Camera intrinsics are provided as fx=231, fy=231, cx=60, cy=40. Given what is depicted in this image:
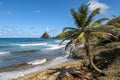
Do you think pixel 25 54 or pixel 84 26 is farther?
pixel 25 54

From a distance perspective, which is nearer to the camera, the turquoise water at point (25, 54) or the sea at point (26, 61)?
the sea at point (26, 61)

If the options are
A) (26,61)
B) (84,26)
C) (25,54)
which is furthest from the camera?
(25,54)

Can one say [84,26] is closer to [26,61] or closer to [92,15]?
[92,15]

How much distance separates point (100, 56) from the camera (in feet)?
81.0

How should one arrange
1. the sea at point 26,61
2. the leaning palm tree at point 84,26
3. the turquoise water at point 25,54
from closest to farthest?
the leaning palm tree at point 84,26 < the sea at point 26,61 < the turquoise water at point 25,54

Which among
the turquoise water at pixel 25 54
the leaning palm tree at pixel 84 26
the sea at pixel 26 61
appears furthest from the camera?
the turquoise water at pixel 25 54

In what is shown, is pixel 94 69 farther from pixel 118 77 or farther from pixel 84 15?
pixel 84 15

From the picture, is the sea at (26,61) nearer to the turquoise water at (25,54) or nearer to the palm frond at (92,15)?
the turquoise water at (25,54)

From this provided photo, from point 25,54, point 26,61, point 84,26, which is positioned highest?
point 84,26

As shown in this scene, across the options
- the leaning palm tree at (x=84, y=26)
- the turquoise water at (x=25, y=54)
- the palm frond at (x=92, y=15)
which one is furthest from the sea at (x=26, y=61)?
the palm frond at (x=92, y=15)

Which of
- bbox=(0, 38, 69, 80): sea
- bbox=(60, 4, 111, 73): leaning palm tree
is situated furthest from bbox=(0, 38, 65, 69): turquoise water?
bbox=(60, 4, 111, 73): leaning palm tree

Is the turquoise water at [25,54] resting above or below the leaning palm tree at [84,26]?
below

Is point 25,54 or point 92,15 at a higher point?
point 92,15

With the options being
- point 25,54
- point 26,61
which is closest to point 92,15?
point 26,61
